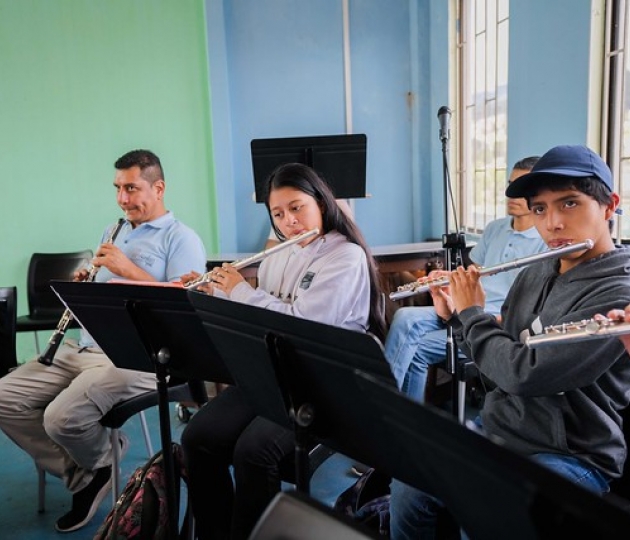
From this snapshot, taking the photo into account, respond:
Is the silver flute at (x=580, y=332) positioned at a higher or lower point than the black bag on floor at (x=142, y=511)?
higher

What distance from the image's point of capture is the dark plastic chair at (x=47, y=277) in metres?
3.40

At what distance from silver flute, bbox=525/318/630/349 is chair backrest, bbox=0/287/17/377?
6.43 ft

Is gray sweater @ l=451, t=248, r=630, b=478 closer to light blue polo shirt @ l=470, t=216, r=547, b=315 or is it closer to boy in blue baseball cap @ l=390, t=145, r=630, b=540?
boy in blue baseball cap @ l=390, t=145, r=630, b=540

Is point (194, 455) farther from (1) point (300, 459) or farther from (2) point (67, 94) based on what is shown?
(2) point (67, 94)

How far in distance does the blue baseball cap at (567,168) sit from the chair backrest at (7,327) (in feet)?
6.31

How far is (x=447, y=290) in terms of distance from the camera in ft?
5.41

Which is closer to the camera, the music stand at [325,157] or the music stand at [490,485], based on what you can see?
the music stand at [490,485]

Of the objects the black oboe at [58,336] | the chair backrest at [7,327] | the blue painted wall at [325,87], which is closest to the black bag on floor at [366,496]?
the black oboe at [58,336]

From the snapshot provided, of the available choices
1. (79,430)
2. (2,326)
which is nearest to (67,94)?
(2,326)

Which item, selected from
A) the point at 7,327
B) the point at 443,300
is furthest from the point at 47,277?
the point at 443,300

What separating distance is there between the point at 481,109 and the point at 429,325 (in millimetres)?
2068

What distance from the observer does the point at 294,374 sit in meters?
1.09

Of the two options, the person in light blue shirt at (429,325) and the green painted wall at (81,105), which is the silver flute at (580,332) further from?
the green painted wall at (81,105)

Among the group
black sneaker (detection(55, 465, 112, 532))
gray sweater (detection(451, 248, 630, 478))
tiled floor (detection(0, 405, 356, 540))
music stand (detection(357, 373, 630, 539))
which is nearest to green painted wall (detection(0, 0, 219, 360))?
tiled floor (detection(0, 405, 356, 540))
